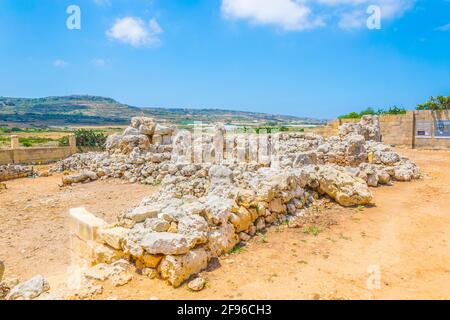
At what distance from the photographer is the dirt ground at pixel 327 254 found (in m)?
4.12

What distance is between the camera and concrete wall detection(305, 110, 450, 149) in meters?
21.0

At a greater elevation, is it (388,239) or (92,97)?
(92,97)

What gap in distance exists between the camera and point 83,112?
311 feet

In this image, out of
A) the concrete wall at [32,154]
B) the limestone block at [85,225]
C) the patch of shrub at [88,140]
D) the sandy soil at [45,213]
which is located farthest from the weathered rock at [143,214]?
the patch of shrub at [88,140]

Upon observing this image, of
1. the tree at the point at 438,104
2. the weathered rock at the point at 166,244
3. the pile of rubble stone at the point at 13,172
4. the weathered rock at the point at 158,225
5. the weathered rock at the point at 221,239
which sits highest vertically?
the tree at the point at 438,104

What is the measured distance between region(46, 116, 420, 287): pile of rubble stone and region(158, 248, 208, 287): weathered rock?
13 millimetres

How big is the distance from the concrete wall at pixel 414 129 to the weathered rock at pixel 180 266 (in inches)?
733

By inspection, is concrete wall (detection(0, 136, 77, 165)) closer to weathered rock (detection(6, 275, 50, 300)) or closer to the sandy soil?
the sandy soil

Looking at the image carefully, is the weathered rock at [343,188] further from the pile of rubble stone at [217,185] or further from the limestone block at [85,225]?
the limestone block at [85,225]

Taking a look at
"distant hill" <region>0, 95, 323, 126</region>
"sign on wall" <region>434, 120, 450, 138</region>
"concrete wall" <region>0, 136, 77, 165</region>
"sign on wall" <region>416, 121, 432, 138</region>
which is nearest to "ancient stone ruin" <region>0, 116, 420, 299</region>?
"concrete wall" <region>0, 136, 77, 165</region>

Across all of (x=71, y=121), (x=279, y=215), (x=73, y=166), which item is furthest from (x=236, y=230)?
(x=71, y=121)
